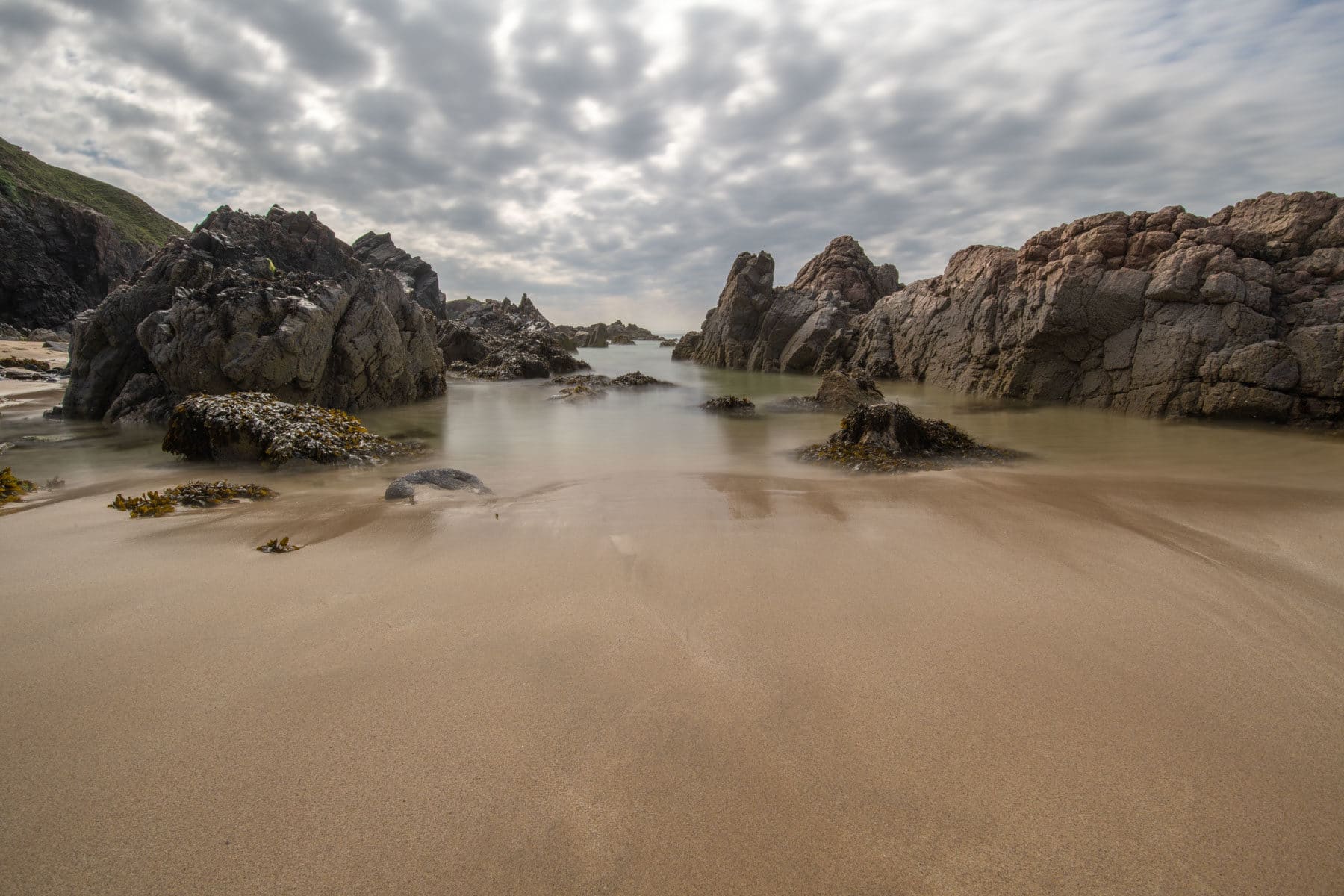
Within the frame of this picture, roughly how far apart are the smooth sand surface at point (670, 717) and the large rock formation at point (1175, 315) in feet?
35.7

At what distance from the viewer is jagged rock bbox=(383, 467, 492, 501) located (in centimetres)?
534

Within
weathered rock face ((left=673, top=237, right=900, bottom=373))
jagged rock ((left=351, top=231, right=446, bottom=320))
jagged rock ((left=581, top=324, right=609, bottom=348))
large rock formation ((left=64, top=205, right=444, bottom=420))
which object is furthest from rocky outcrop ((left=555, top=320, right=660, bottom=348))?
large rock formation ((left=64, top=205, right=444, bottom=420))

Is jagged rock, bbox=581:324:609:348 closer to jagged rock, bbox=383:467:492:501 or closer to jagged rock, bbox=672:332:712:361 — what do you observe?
jagged rock, bbox=672:332:712:361

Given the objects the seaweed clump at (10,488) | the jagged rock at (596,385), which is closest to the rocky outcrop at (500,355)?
the jagged rock at (596,385)

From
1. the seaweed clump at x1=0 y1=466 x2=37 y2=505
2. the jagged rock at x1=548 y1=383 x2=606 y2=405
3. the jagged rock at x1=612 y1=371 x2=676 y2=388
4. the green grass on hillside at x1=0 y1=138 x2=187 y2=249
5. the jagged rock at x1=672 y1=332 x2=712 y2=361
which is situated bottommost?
the seaweed clump at x1=0 y1=466 x2=37 y2=505

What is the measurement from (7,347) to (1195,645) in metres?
36.5

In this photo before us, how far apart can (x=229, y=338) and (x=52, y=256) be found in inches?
1508

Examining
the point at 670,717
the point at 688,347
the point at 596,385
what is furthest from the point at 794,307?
the point at 670,717

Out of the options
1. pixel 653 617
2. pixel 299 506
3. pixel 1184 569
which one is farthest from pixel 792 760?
pixel 299 506

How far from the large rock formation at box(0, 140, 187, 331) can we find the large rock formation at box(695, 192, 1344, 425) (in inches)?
1777

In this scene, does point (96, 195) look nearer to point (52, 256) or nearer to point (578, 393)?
point (52, 256)

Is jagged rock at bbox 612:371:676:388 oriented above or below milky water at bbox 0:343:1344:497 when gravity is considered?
above

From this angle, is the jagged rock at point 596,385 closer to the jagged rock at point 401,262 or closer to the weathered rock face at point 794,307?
the weathered rock face at point 794,307

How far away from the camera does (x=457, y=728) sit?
1.98 metres
